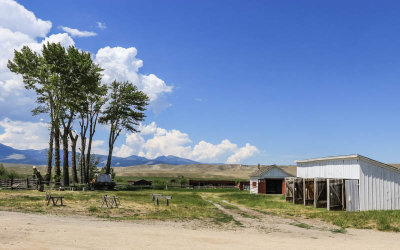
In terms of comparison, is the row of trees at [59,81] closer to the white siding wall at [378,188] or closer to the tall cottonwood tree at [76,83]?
the tall cottonwood tree at [76,83]

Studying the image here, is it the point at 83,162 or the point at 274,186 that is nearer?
the point at 274,186

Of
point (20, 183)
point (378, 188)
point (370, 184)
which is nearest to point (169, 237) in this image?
point (370, 184)

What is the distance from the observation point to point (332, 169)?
32.1 metres

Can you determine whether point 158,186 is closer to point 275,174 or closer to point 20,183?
point 275,174

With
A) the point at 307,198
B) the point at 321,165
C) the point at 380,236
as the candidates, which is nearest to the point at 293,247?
the point at 380,236

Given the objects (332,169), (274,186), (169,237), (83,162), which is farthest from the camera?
(83,162)

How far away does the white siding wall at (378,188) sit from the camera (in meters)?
27.1

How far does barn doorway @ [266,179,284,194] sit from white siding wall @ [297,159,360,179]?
13.5 m

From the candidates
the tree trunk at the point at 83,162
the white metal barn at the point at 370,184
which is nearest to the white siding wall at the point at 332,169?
the white metal barn at the point at 370,184

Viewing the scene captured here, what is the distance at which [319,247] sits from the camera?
13.2 meters

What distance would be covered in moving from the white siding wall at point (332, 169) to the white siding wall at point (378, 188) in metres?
0.77

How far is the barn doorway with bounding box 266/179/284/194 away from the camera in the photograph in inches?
2121

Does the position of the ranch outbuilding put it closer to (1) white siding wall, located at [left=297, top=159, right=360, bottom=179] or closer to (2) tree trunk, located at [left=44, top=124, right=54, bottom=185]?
(1) white siding wall, located at [left=297, top=159, right=360, bottom=179]

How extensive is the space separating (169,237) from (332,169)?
22.5m
